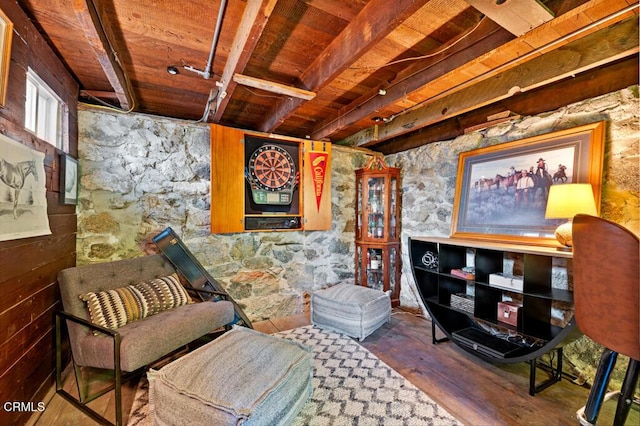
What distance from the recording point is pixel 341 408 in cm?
162

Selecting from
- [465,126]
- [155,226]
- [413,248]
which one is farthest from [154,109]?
[465,126]

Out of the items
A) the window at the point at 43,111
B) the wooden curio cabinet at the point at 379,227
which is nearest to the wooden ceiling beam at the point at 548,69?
the wooden curio cabinet at the point at 379,227

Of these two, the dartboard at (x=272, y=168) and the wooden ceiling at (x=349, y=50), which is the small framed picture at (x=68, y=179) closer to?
the wooden ceiling at (x=349, y=50)

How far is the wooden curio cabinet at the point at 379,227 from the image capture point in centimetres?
322

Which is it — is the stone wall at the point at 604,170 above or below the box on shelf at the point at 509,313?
above

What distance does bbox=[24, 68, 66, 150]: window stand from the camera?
1624 mm

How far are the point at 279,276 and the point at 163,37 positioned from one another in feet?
7.91

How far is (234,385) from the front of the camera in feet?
4.17

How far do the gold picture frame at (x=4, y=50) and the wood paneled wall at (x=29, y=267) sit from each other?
79 millimetres

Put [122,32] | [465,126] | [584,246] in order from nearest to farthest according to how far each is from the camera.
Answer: [584,246] < [122,32] < [465,126]

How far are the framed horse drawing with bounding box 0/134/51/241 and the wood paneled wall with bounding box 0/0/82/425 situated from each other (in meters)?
0.06

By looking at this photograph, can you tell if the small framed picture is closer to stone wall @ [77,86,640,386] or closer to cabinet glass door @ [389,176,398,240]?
stone wall @ [77,86,640,386]

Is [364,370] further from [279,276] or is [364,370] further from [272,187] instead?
[272,187]

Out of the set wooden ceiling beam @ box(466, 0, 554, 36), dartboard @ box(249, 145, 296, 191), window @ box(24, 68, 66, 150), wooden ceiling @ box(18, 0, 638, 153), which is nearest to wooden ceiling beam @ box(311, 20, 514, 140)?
wooden ceiling @ box(18, 0, 638, 153)
